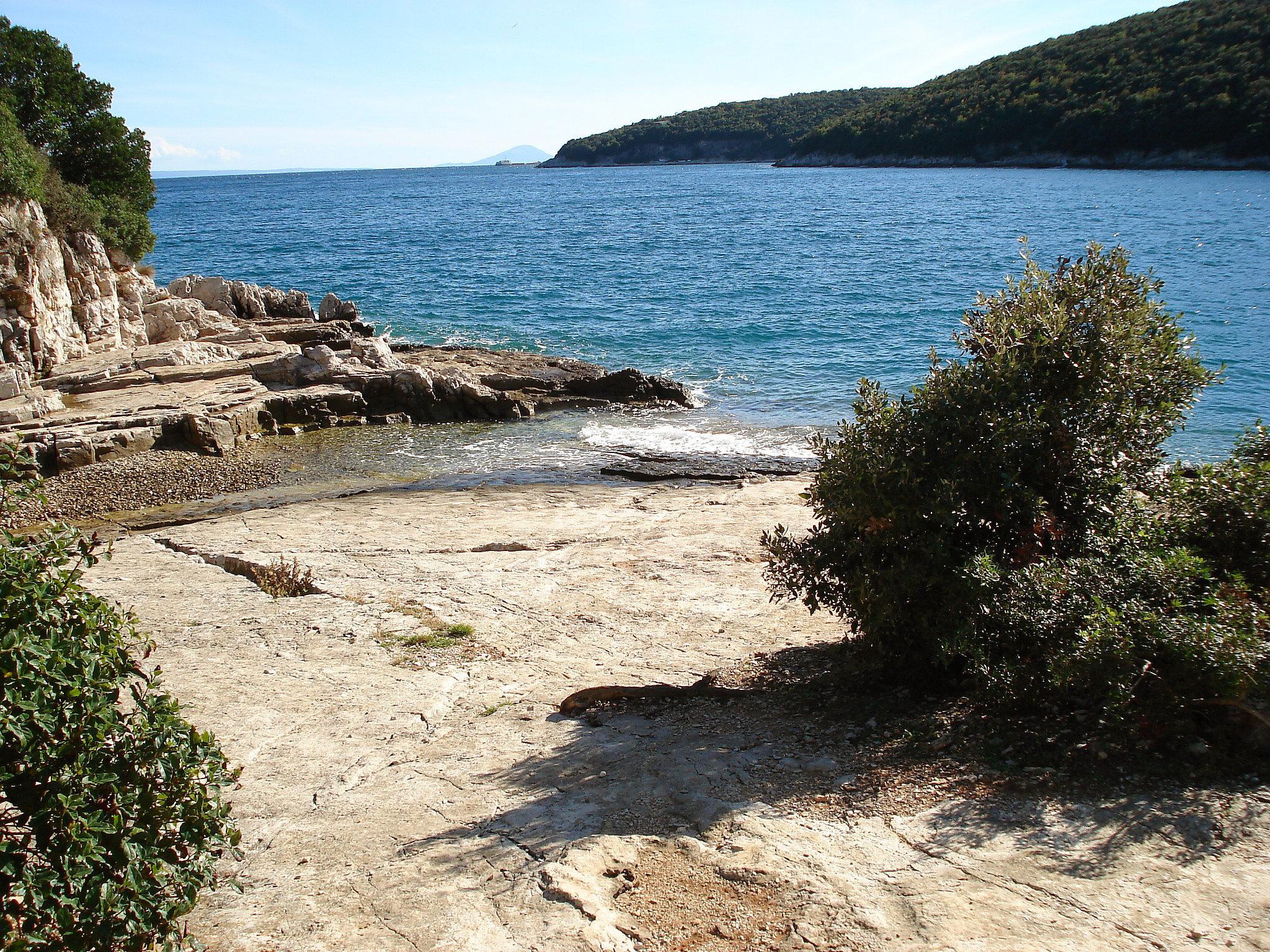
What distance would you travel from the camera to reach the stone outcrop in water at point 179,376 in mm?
18047

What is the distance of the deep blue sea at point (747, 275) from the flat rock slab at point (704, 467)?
34.1 inches

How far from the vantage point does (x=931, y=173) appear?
108562 millimetres

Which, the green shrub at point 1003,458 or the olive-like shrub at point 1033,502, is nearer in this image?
the olive-like shrub at point 1033,502

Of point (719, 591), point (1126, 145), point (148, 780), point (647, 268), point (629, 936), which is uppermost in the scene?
point (1126, 145)

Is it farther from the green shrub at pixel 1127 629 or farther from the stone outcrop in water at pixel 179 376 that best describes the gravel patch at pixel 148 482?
the green shrub at pixel 1127 629

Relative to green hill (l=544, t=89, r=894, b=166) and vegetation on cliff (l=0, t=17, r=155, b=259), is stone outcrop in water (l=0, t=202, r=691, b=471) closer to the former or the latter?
vegetation on cliff (l=0, t=17, r=155, b=259)

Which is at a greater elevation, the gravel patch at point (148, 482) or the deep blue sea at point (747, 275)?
the deep blue sea at point (747, 275)

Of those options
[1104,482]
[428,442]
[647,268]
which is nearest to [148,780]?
[1104,482]

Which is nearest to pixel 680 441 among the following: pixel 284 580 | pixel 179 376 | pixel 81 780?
pixel 284 580

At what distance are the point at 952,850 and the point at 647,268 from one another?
44.6 m

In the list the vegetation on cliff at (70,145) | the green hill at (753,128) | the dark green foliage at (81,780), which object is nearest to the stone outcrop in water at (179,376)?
the vegetation on cliff at (70,145)

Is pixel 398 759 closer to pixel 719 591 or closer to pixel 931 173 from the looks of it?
pixel 719 591

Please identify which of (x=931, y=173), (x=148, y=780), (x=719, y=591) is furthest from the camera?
(x=931, y=173)

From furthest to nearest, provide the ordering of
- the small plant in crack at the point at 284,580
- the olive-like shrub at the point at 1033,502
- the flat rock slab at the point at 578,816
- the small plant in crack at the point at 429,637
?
the small plant in crack at the point at 284,580
the small plant in crack at the point at 429,637
the olive-like shrub at the point at 1033,502
the flat rock slab at the point at 578,816
